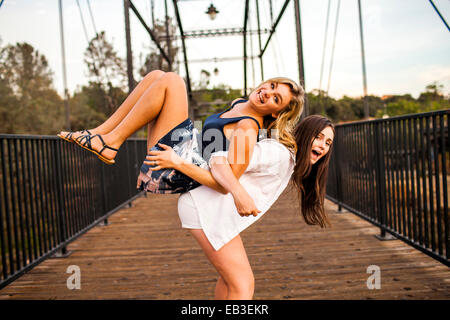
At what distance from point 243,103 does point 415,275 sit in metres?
1.84

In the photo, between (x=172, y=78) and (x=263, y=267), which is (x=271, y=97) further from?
(x=263, y=267)

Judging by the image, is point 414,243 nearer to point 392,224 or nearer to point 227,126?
point 392,224

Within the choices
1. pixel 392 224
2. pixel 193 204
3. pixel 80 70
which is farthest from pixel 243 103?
pixel 80 70

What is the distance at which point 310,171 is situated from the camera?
151 cm

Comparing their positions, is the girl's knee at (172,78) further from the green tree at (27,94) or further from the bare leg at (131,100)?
the green tree at (27,94)

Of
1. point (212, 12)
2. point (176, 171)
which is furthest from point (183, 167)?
point (212, 12)

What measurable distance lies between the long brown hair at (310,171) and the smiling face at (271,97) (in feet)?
0.46

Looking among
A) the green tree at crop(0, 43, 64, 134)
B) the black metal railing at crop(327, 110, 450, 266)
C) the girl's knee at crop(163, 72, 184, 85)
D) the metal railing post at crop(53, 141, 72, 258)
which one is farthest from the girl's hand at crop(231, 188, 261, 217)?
the green tree at crop(0, 43, 64, 134)

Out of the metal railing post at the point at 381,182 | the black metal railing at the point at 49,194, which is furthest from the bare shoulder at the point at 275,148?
the metal railing post at the point at 381,182

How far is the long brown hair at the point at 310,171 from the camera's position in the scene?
55.5 inches

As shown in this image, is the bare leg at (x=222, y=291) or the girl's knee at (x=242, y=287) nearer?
the girl's knee at (x=242, y=287)

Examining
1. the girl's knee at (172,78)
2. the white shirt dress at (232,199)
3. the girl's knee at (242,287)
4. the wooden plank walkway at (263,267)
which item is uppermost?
the girl's knee at (172,78)
